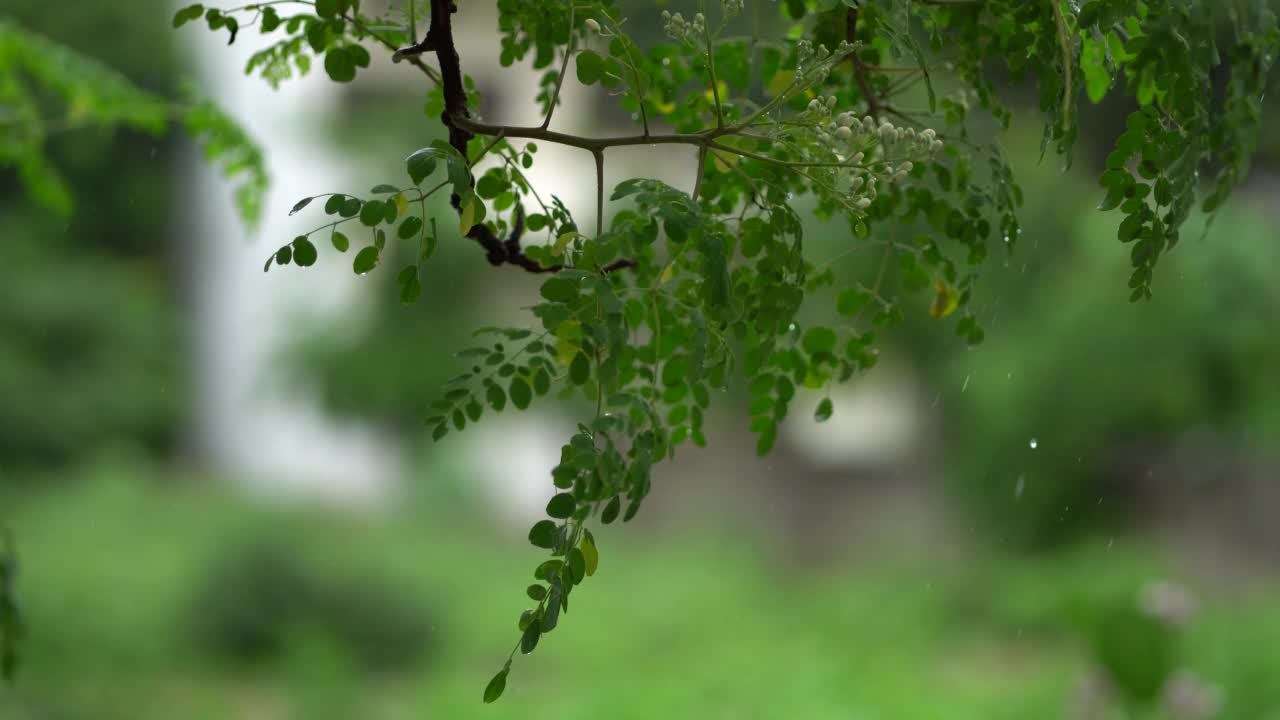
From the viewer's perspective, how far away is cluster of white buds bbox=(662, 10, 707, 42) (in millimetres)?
668

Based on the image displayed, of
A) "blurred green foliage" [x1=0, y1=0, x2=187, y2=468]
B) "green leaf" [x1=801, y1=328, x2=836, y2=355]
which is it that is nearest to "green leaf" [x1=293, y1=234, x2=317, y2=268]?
"green leaf" [x1=801, y1=328, x2=836, y2=355]

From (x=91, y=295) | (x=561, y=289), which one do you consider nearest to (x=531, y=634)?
(x=561, y=289)

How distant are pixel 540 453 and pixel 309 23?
6.17 meters

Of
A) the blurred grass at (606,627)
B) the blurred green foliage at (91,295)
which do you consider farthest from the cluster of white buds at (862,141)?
the blurred green foliage at (91,295)

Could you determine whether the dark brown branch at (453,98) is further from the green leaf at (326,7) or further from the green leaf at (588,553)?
the green leaf at (588,553)

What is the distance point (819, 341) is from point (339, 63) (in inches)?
13.9

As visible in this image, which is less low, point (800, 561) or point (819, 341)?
point (800, 561)

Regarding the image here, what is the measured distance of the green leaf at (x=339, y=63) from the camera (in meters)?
0.74

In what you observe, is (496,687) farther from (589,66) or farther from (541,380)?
(589,66)

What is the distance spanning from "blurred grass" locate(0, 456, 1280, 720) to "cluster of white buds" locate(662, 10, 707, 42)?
3.10 meters

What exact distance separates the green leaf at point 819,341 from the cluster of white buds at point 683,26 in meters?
0.23

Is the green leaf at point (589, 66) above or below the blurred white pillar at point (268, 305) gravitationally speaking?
below

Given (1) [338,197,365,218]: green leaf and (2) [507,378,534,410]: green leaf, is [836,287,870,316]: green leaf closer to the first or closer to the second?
(2) [507,378,534,410]: green leaf

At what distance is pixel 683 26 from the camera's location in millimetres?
677
